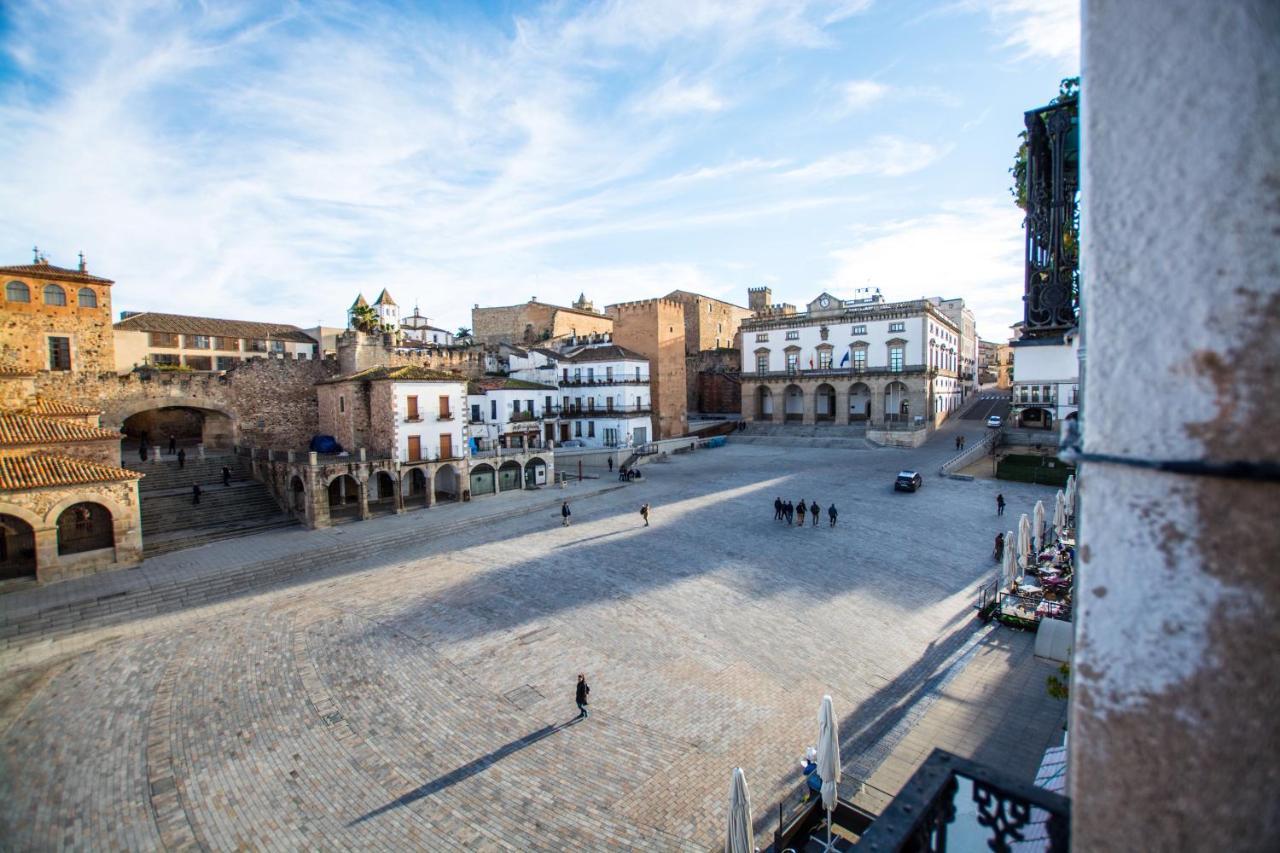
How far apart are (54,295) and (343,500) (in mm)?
16079

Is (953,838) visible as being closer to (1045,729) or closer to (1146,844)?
(1045,729)

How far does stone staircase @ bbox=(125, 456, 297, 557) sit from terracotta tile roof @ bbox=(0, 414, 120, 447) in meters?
3.86

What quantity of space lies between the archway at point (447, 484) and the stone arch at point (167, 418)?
11.6 metres

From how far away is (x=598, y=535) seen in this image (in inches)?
929

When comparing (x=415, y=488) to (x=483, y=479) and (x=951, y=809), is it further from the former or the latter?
(x=951, y=809)

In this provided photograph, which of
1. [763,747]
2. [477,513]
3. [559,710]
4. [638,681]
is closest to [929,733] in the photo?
[763,747]

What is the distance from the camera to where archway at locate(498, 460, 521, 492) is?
108 feet

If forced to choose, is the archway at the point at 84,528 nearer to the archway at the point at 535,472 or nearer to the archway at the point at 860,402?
the archway at the point at 535,472

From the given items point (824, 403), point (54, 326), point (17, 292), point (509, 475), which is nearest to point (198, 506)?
point (54, 326)

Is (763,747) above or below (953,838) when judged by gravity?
below

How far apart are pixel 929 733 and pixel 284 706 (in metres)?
12.1

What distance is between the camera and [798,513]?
24359mm

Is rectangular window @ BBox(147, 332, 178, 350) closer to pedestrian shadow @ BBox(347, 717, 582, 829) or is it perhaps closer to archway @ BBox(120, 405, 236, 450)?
archway @ BBox(120, 405, 236, 450)

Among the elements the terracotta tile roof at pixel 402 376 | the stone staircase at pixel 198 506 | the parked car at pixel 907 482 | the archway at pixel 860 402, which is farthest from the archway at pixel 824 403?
the stone staircase at pixel 198 506
